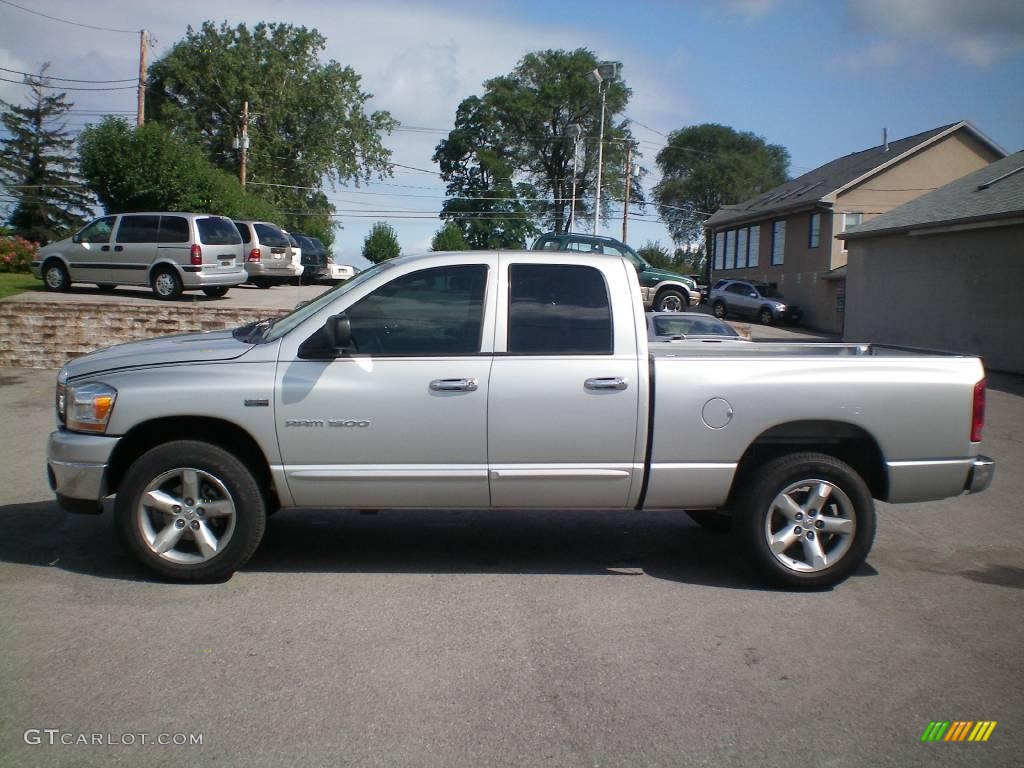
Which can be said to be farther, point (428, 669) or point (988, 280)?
point (988, 280)

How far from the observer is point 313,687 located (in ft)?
13.8

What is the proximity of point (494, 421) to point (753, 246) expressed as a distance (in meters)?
42.7

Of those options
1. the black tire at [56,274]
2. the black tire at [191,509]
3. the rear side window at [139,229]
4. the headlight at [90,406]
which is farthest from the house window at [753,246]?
the headlight at [90,406]

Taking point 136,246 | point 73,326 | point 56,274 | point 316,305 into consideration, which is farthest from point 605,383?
point 56,274

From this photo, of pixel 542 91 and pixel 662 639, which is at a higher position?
pixel 542 91

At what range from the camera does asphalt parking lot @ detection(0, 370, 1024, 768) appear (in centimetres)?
379

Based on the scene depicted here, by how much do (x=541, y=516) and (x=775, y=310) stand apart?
102 feet

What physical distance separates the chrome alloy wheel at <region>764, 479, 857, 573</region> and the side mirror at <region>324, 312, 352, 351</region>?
272 cm

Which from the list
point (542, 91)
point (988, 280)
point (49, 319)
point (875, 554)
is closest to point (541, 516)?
point (875, 554)

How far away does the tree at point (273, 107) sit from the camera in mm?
57969

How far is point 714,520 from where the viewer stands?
691cm

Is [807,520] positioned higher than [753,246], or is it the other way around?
[753,246]

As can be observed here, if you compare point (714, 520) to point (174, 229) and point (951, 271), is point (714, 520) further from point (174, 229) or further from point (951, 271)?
point (951, 271)

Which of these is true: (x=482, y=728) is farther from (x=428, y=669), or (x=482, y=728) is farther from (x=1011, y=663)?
(x=1011, y=663)
